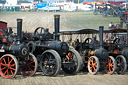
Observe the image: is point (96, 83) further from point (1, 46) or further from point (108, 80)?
point (1, 46)

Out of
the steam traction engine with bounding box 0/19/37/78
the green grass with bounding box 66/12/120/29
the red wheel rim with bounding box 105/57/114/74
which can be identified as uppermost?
the green grass with bounding box 66/12/120/29

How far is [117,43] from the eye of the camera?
15094mm

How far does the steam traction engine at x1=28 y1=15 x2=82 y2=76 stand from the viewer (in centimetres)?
1125

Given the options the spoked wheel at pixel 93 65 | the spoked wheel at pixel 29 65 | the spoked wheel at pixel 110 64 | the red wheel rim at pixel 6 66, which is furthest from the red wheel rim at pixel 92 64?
the red wheel rim at pixel 6 66

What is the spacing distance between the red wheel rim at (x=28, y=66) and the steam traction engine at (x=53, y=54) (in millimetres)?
349

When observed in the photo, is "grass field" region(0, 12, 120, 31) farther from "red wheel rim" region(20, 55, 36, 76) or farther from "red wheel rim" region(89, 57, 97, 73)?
"red wheel rim" region(20, 55, 36, 76)

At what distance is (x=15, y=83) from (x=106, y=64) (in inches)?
202

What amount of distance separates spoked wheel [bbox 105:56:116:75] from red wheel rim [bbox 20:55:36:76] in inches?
133

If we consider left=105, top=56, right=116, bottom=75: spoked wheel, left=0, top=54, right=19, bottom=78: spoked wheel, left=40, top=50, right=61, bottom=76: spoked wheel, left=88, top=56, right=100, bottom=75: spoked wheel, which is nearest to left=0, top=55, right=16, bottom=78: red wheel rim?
left=0, top=54, right=19, bottom=78: spoked wheel

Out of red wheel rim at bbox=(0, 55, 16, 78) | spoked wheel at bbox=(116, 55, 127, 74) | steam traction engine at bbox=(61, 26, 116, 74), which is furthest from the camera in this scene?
spoked wheel at bbox=(116, 55, 127, 74)

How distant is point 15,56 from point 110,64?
4.37 m

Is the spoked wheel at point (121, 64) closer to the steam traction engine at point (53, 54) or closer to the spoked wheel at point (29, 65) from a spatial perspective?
the steam traction engine at point (53, 54)

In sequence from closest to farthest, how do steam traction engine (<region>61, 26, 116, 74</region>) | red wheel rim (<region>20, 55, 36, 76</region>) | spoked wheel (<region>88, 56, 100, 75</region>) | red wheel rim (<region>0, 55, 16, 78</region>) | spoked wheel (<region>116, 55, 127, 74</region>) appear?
red wheel rim (<region>0, 55, 16, 78</region>) → red wheel rim (<region>20, 55, 36, 76</region>) → spoked wheel (<region>88, 56, 100, 75</region>) → steam traction engine (<region>61, 26, 116, 74</region>) → spoked wheel (<region>116, 55, 127, 74</region>)

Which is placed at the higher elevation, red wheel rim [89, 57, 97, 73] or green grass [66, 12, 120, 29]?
green grass [66, 12, 120, 29]
